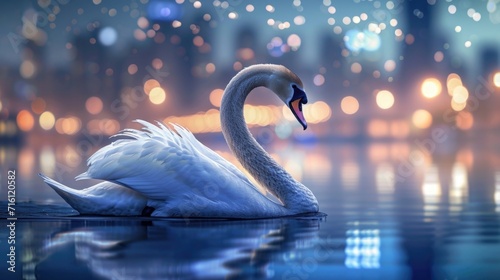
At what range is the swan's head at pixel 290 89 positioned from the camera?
11750mm

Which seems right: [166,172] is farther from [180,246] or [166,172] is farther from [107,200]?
[180,246]

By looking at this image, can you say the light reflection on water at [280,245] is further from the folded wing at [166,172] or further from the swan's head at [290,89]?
the swan's head at [290,89]

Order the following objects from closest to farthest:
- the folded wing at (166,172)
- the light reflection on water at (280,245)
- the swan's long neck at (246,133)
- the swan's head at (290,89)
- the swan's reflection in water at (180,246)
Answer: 1. the swan's reflection in water at (180,246)
2. the light reflection on water at (280,245)
3. the folded wing at (166,172)
4. the swan's head at (290,89)
5. the swan's long neck at (246,133)

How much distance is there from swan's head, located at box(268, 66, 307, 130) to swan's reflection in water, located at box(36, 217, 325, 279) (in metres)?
1.45

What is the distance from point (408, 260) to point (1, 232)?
4304mm

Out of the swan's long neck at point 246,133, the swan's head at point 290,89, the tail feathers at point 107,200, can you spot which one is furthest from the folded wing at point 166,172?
the swan's head at point 290,89

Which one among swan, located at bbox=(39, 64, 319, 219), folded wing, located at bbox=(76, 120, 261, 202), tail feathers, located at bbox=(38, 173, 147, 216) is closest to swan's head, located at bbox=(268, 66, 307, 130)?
swan, located at bbox=(39, 64, 319, 219)

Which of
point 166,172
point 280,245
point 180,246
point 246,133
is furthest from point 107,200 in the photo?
point 280,245

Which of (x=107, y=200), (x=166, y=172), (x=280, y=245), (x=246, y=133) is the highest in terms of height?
(x=246, y=133)

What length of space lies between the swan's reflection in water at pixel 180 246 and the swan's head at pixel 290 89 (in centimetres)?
145

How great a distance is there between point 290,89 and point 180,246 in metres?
3.73

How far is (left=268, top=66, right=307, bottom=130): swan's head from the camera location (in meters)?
11.8

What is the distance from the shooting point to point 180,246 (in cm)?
857

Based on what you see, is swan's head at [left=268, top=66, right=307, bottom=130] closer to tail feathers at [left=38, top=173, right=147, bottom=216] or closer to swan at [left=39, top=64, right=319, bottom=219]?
swan at [left=39, top=64, right=319, bottom=219]
